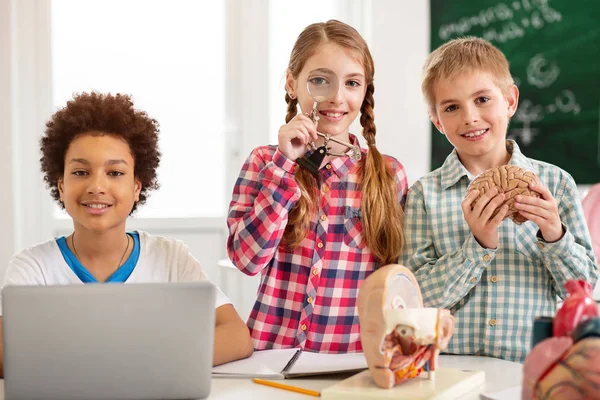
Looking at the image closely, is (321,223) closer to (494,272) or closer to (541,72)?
(494,272)

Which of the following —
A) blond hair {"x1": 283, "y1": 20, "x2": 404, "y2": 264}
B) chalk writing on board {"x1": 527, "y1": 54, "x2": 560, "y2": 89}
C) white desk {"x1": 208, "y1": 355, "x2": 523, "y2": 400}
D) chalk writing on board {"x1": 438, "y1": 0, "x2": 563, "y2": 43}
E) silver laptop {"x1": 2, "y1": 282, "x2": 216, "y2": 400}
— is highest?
chalk writing on board {"x1": 438, "y1": 0, "x2": 563, "y2": 43}

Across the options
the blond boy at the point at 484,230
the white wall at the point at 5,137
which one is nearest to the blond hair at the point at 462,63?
the blond boy at the point at 484,230

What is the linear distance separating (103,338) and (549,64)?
126 inches

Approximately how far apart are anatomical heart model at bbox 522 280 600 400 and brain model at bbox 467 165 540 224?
1.68 feet

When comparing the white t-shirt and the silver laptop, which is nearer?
the silver laptop

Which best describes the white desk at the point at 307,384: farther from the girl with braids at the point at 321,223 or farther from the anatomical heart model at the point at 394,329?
the girl with braids at the point at 321,223

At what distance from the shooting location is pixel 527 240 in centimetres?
158

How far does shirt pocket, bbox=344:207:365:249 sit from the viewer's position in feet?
5.48

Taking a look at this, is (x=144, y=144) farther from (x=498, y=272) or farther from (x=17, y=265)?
(x=498, y=272)

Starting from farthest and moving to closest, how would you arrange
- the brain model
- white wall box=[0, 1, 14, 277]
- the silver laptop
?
white wall box=[0, 1, 14, 277] → the brain model → the silver laptop

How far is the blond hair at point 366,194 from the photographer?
64.3 inches

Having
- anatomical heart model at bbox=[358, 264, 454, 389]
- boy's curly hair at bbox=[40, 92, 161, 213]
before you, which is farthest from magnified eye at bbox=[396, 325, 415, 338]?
boy's curly hair at bbox=[40, 92, 161, 213]

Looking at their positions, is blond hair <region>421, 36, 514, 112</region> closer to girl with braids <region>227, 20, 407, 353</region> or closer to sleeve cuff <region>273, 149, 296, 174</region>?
girl with braids <region>227, 20, 407, 353</region>

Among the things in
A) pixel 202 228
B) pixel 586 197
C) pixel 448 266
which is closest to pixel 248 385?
pixel 448 266
